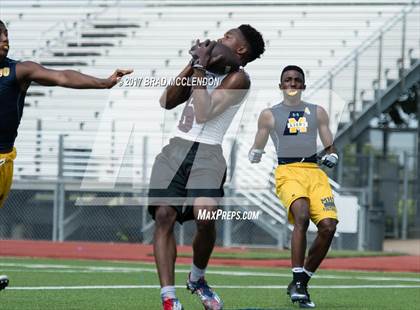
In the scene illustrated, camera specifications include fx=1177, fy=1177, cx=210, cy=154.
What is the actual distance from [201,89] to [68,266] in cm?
756

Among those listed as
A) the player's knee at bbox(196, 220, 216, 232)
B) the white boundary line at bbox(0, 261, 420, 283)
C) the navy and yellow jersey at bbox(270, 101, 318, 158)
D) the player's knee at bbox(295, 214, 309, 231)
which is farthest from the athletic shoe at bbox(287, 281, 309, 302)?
the white boundary line at bbox(0, 261, 420, 283)

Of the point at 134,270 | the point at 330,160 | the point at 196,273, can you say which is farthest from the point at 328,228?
the point at 134,270

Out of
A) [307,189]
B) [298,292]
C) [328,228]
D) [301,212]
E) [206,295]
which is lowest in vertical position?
[298,292]

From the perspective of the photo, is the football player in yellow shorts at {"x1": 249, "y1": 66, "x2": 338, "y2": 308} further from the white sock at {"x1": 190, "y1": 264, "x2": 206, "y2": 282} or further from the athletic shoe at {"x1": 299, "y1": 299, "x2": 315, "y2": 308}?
the white sock at {"x1": 190, "y1": 264, "x2": 206, "y2": 282}

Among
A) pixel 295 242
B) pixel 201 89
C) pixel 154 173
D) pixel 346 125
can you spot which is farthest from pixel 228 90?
pixel 346 125

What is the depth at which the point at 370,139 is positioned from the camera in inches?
1118

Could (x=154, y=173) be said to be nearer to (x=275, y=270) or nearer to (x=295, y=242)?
(x=295, y=242)

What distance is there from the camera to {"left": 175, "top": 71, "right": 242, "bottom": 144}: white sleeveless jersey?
7.58m

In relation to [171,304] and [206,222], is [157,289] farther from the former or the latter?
[171,304]

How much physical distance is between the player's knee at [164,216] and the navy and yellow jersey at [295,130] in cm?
254

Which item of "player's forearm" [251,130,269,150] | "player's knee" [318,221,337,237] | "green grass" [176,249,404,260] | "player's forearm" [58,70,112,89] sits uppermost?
"player's forearm" [58,70,112,89]

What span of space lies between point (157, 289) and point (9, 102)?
3246 millimetres

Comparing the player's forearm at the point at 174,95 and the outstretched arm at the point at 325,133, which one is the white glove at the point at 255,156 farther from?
the player's forearm at the point at 174,95

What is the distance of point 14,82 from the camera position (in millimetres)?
7641
